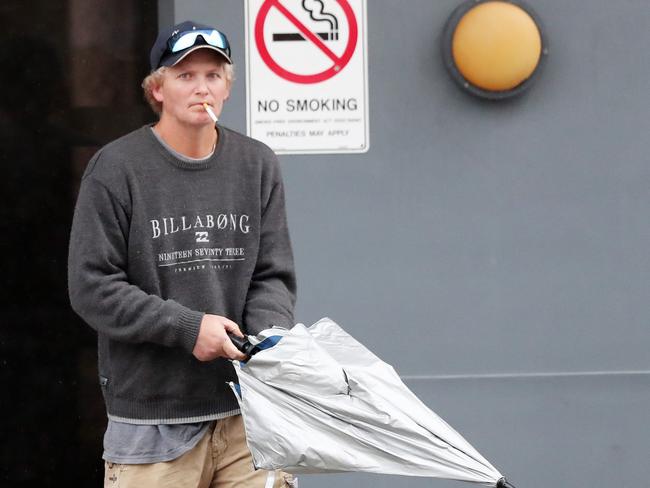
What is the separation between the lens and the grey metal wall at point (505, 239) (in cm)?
484

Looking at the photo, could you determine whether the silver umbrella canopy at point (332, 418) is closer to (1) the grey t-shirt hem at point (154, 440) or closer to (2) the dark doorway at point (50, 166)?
(1) the grey t-shirt hem at point (154, 440)

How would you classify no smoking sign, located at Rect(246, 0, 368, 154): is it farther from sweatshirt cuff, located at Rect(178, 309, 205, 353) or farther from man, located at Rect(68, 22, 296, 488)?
sweatshirt cuff, located at Rect(178, 309, 205, 353)

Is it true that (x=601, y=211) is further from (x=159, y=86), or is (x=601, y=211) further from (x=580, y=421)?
(x=159, y=86)

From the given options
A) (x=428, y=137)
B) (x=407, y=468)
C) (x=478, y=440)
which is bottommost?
(x=478, y=440)

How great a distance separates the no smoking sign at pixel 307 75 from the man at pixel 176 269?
129 cm

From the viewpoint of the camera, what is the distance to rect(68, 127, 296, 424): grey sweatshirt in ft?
10.7

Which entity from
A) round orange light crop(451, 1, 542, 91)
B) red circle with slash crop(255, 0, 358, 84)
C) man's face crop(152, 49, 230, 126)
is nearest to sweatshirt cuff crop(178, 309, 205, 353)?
man's face crop(152, 49, 230, 126)

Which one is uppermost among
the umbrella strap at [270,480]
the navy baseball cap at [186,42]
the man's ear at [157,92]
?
the navy baseball cap at [186,42]

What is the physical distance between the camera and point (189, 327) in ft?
10.5

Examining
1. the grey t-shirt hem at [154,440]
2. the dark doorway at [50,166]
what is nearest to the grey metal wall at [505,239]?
the dark doorway at [50,166]

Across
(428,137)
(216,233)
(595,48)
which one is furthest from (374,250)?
(216,233)

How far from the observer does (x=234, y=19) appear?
4762 mm

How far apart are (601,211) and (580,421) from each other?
809 mm

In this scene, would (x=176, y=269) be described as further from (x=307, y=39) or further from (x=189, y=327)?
(x=307, y=39)
